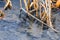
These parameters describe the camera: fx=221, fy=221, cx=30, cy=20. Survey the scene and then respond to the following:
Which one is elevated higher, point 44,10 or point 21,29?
point 44,10

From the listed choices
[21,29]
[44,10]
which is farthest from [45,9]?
[21,29]

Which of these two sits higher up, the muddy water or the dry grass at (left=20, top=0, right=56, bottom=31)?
the dry grass at (left=20, top=0, right=56, bottom=31)

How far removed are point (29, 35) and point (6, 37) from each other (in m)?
0.42

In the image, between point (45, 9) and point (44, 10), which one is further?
point (44, 10)

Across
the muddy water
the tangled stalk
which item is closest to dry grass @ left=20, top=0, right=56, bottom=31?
the tangled stalk

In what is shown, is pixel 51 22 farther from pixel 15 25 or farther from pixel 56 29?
pixel 15 25

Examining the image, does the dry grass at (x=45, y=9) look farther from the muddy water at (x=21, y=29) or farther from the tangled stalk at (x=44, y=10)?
the muddy water at (x=21, y=29)

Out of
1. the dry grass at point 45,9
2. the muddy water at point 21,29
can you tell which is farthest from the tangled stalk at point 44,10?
the muddy water at point 21,29

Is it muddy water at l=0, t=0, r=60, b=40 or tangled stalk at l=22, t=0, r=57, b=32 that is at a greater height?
tangled stalk at l=22, t=0, r=57, b=32

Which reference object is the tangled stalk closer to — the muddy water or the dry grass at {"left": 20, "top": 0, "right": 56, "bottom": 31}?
the dry grass at {"left": 20, "top": 0, "right": 56, "bottom": 31}

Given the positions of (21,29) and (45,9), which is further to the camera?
(21,29)

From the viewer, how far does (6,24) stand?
436 centimetres

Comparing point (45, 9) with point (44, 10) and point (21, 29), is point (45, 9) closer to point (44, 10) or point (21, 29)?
point (44, 10)

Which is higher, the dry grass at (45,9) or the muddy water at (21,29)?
the dry grass at (45,9)
